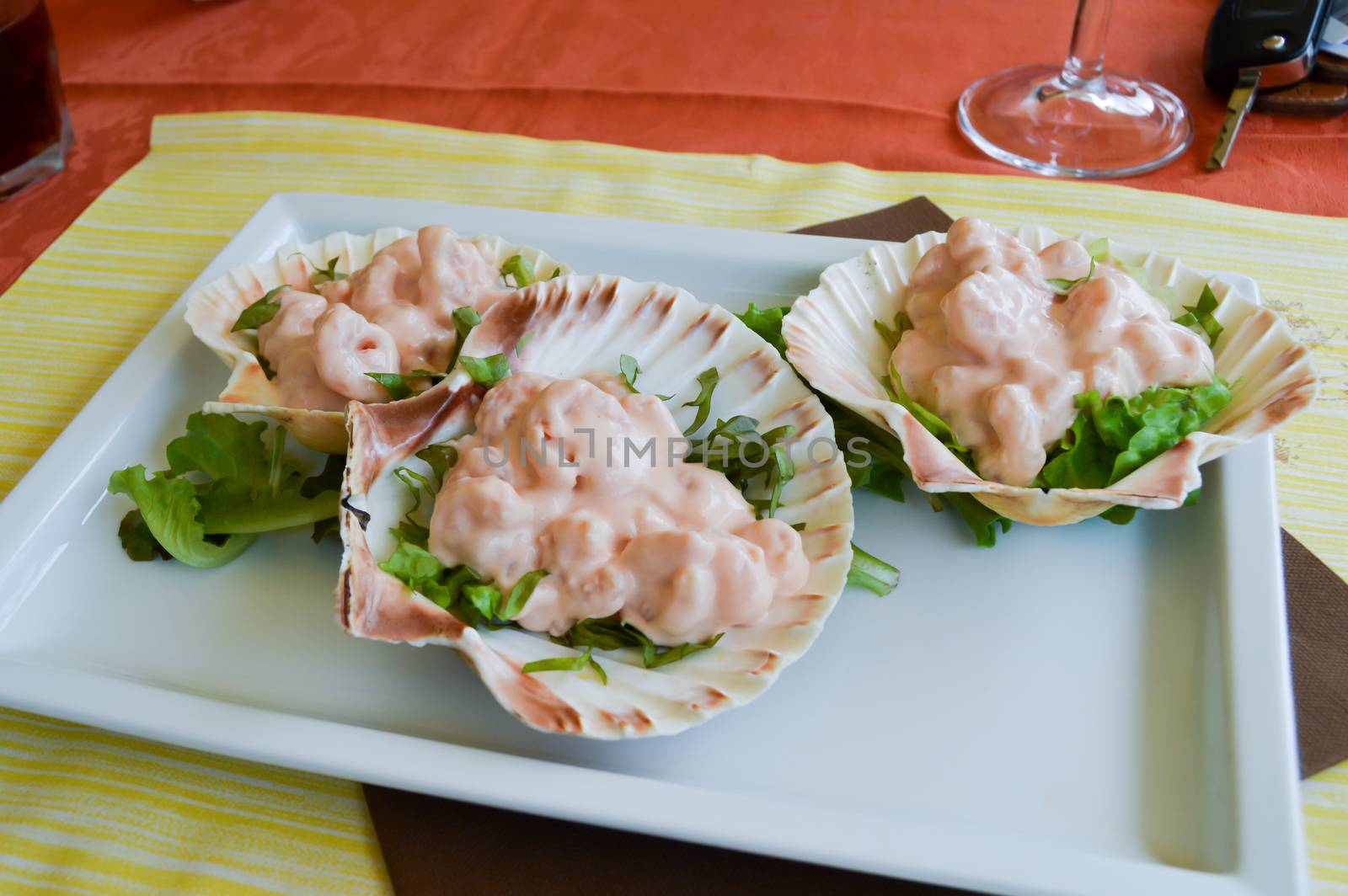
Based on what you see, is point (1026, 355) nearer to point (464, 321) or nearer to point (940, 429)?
point (940, 429)

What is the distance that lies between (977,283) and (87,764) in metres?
1.15

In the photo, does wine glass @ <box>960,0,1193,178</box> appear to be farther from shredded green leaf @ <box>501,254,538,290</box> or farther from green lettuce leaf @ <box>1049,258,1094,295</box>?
shredded green leaf @ <box>501,254,538,290</box>

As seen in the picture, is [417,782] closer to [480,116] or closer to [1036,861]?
[1036,861]

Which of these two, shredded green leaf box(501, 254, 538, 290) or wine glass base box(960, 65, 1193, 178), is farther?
wine glass base box(960, 65, 1193, 178)

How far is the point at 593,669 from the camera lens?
3.60ft

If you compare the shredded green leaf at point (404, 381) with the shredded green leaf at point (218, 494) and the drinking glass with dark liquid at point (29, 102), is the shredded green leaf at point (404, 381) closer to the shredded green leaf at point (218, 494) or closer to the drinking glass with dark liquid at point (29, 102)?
the shredded green leaf at point (218, 494)

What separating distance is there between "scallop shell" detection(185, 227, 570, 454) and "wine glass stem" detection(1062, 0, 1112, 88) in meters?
1.19

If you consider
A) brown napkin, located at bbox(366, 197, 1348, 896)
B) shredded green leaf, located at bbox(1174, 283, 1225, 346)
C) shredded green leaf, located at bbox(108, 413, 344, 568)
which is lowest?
brown napkin, located at bbox(366, 197, 1348, 896)

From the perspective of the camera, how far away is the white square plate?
98 cm

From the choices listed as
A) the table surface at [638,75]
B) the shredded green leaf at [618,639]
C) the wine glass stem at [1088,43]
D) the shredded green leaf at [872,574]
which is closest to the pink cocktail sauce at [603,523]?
the shredded green leaf at [618,639]

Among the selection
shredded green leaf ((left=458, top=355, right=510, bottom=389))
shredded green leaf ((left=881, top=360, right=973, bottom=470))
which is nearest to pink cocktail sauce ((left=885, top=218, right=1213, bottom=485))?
shredded green leaf ((left=881, top=360, right=973, bottom=470))

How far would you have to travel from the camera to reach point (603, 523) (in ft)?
3.67

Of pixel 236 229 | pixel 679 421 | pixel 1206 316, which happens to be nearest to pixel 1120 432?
pixel 1206 316

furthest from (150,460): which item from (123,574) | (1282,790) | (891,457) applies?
(1282,790)
